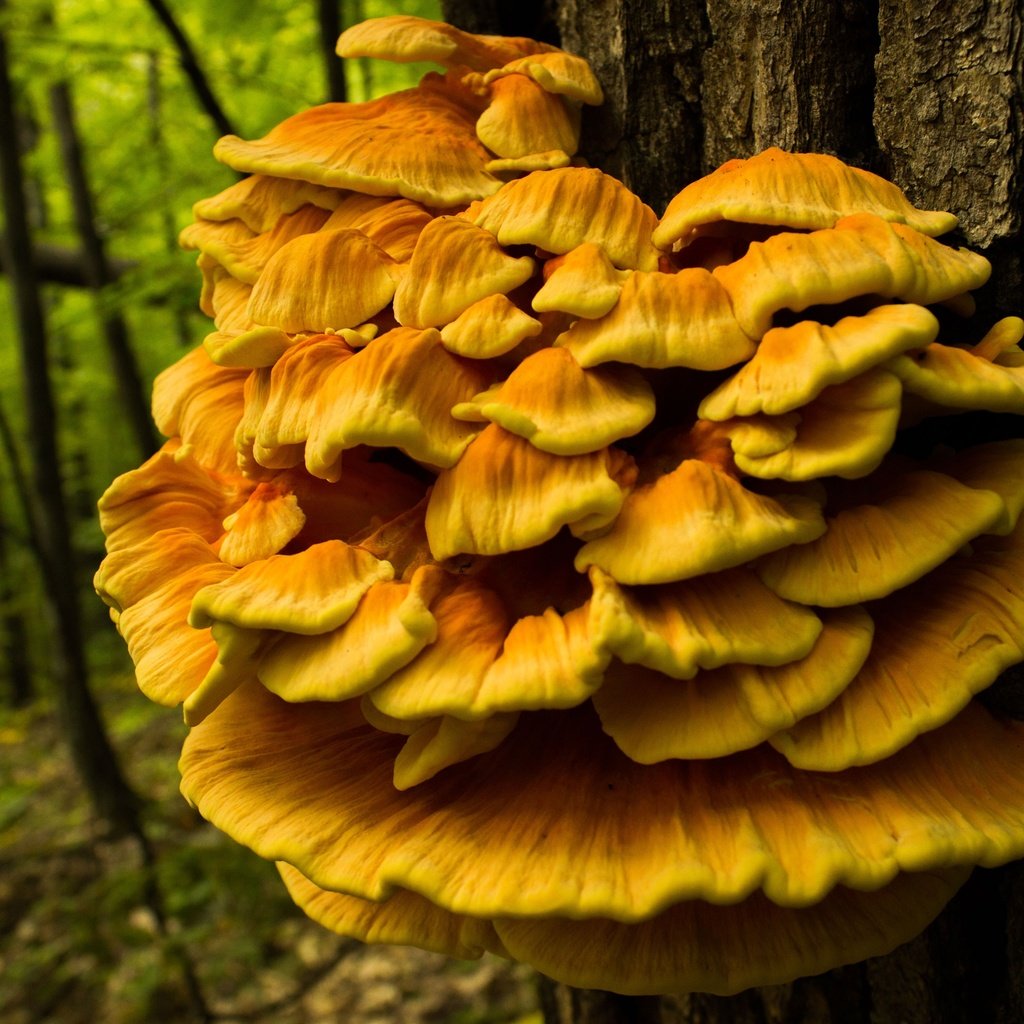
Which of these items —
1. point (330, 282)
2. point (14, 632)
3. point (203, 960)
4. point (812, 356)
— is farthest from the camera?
point (14, 632)

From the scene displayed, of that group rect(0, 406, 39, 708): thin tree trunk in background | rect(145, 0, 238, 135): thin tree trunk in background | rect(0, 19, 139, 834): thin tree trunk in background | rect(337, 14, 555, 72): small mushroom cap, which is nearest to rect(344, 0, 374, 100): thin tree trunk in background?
rect(145, 0, 238, 135): thin tree trunk in background

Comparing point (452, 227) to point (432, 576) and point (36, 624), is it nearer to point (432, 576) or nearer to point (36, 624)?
point (432, 576)

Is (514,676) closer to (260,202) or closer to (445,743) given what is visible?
(445,743)

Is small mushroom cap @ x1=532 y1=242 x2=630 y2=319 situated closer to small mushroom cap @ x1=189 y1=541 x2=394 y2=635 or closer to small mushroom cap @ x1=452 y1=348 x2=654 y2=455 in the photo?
small mushroom cap @ x1=452 y1=348 x2=654 y2=455

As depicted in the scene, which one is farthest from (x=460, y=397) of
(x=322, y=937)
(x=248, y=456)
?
(x=322, y=937)

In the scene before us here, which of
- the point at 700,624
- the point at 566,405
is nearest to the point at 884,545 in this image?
the point at 700,624

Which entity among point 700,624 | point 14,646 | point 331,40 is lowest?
point 14,646

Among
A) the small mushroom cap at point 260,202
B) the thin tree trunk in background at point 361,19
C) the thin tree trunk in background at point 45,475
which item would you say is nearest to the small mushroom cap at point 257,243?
the small mushroom cap at point 260,202
